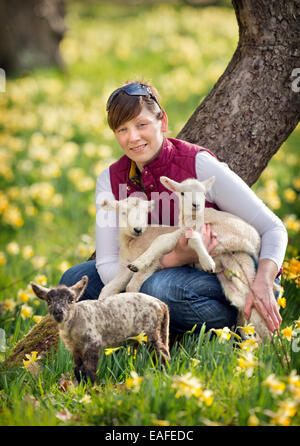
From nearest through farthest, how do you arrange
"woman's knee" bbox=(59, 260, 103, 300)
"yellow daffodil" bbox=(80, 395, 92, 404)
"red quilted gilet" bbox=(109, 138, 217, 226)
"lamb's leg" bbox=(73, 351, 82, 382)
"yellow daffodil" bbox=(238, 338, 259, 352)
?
"yellow daffodil" bbox=(80, 395, 92, 404)
"yellow daffodil" bbox=(238, 338, 259, 352)
"lamb's leg" bbox=(73, 351, 82, 382)
"red quilted gilet" bbox=(109, 138, 217, 226)
"woman's knee" bbox=(59, 260, 103, 300)

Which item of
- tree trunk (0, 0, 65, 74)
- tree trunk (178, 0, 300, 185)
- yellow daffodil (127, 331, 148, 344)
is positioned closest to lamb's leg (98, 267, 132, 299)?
yellow daffodil (127, 331, 148, 344)

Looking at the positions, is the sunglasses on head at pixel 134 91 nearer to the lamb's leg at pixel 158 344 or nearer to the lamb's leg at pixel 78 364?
the lamb's leg at pixel 158 344

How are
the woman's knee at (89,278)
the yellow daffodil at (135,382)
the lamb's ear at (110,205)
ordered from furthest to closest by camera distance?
1. the woman's knee at (89,278)
2. the lamb's ear at (110,205)
3. the yellow daffodil at (135,382)

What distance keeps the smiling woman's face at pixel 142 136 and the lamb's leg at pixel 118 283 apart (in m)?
0.71

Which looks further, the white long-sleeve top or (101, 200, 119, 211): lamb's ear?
the white long-sleeve top

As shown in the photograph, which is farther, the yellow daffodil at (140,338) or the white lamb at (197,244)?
the white lamb at (197,244)

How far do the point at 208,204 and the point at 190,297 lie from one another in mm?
611

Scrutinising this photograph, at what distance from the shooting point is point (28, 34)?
12797mm

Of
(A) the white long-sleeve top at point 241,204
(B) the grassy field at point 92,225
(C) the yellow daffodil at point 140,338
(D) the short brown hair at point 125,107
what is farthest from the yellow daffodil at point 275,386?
(D) the short brown hair at point 125,107

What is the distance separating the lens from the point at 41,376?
9.98 ft

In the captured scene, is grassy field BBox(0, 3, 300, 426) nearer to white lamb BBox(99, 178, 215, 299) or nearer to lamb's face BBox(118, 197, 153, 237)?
white lamb BBox(99, 178, 215, 299)

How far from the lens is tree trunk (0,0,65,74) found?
41.3 ft

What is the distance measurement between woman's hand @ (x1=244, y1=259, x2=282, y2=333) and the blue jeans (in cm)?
25

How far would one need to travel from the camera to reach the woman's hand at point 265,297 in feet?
9.96
